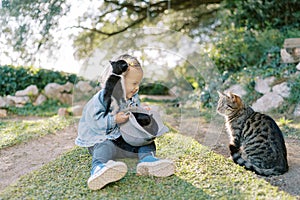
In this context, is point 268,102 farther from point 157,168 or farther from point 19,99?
point 19,99

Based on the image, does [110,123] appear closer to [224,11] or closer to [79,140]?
[79,140]

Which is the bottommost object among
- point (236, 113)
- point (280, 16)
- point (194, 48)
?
point (236, 113)

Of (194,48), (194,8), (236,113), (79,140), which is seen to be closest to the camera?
(79,140)

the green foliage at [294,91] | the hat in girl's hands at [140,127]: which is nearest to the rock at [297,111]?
the green foliage at [294,91]

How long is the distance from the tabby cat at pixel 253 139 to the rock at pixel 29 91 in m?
5.06

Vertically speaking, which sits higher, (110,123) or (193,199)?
(110,123)

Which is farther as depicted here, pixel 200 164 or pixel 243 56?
pixel 243 56

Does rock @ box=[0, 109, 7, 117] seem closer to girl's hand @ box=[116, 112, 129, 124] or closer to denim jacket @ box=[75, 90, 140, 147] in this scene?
denim jacket @ box=[75, 90, 140, 147]

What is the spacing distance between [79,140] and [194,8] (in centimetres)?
788

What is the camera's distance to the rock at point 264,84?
591cm

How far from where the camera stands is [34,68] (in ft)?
26.0

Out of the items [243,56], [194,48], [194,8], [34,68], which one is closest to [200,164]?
[194,48]

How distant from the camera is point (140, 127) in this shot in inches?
110

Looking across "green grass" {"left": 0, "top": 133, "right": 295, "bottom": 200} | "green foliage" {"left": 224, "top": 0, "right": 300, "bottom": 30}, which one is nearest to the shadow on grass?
"green grass" {"left": 0, "top": 133, "right": 295, "bottom": 200}
